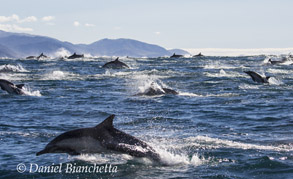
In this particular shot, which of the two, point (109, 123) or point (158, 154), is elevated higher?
point (109, 123)

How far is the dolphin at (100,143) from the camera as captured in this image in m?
10.3

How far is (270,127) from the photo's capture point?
1552 centimetres

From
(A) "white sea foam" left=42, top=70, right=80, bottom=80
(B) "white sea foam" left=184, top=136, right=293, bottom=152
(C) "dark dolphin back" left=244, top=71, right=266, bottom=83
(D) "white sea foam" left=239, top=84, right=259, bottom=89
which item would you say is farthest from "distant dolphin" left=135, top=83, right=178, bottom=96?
(A) "white sea foam" left=42, top=70, right=80, bottom=80

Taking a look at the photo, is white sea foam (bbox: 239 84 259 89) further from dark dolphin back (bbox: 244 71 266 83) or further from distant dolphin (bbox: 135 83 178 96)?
distant dolphin (bbox: 135 83 178 96)

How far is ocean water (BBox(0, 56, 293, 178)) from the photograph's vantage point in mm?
10242

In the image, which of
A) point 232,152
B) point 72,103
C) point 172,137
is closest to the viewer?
point 232,152

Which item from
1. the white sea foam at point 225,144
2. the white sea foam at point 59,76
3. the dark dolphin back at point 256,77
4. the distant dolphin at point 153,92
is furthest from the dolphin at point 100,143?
the white sea foam at point 59,76

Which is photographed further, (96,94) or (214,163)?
(96,94)

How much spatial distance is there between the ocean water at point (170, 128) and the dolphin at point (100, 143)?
0.88ft

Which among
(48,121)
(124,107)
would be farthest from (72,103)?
(48,121)

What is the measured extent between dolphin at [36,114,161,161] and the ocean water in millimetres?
270

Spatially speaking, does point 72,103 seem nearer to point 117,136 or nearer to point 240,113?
point 240,113

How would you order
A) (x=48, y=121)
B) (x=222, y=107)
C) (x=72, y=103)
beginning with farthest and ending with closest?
(x=72, y=103), (x=222, y=107), (x=48, y=121)

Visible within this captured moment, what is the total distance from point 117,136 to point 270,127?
22.2ft
